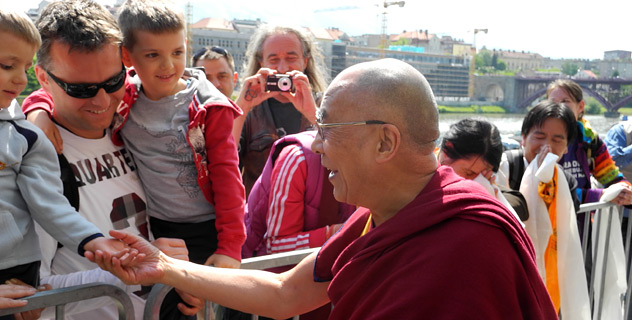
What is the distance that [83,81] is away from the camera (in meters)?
1.91

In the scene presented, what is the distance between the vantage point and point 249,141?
3.34 m

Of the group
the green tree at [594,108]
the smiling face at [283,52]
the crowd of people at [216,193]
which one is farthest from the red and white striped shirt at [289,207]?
the green tree at [594,108]

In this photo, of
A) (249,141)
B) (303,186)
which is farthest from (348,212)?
(249,141)

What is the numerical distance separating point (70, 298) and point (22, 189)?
0.35m

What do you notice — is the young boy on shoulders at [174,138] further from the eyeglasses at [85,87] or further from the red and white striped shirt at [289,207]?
the red and white striped shirt at [289,207]

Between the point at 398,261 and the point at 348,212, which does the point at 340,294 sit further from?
the point at 348,212

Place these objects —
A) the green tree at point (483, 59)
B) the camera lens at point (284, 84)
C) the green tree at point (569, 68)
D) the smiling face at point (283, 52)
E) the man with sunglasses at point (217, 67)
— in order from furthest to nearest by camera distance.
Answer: the green tree at point (483, 59), the green tree at point (569, 68), the man with sunglasses at point (217, 67), the smiling face at point (283, 52), the camera lens at point (284, 84)

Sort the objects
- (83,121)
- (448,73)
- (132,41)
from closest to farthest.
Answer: (83,121), (132,41), (448,73)

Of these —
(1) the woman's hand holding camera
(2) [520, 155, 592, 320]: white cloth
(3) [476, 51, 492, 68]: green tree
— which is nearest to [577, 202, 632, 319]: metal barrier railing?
(2) [520, 155, 592, 320]: white cloth

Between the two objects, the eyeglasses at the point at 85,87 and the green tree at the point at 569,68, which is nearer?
the eyeglasses at the point at 85,87

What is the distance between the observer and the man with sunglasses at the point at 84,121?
1890 millimetres

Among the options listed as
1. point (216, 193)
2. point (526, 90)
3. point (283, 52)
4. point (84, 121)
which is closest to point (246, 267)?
point (216, 193)

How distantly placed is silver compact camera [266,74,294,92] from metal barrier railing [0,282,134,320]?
1654 mm

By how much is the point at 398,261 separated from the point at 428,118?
42 centimetres
